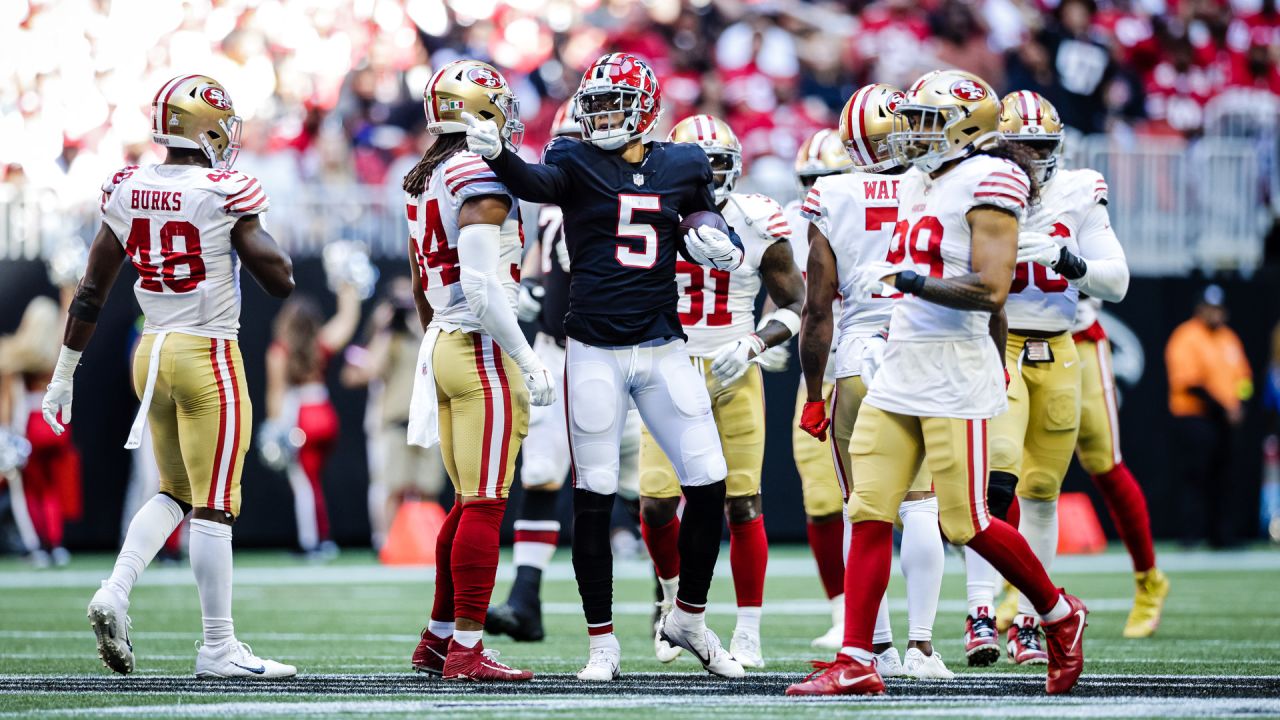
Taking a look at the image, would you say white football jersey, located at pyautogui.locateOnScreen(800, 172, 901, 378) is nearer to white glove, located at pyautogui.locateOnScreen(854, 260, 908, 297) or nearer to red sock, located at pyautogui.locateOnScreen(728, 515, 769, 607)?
red sock, located at pyautogui.locateOnScreen(728, 515, 769, 607)

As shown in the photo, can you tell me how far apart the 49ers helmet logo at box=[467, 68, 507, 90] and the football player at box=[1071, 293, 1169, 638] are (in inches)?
118

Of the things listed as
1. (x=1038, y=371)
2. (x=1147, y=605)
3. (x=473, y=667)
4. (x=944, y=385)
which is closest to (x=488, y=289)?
(x=473, y=667)

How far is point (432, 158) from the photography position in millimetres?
5996

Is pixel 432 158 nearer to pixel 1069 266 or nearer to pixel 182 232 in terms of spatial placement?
pixel 182 232

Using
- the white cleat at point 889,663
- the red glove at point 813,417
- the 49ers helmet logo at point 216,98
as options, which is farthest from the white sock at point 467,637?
the 49ers helmet logo at point 216,98

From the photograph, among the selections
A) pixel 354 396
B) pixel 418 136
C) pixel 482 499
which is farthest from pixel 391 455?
pixel 482 499

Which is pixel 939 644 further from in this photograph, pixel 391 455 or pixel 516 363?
pixel 391 455

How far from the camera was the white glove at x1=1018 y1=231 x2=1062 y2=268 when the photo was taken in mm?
5520

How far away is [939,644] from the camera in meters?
7.45

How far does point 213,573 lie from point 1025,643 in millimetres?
3149

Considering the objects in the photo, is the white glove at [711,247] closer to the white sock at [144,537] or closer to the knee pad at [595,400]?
the knee pad at [595,400]

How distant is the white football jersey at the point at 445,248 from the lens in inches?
233

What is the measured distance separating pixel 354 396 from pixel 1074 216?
8716mm

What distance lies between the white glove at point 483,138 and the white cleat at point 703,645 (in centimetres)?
178
